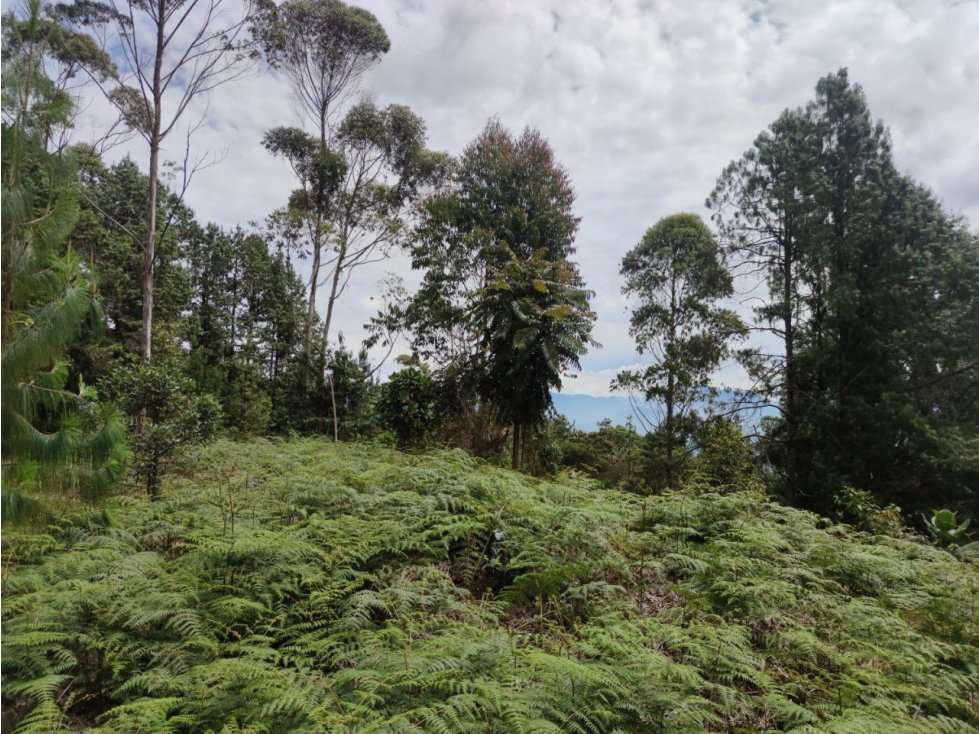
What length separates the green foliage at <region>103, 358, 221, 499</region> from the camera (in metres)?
6.62

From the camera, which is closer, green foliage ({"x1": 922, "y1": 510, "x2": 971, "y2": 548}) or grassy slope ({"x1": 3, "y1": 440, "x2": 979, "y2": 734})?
grassy slope ({"x1": 3, "y1": 440, "x2": 979, "y2": 734})

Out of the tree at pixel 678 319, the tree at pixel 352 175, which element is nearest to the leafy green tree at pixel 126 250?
the tree at pixel 352 175

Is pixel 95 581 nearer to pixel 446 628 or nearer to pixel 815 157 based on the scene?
pixel 446 628

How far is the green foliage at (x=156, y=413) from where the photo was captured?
6.62 metres

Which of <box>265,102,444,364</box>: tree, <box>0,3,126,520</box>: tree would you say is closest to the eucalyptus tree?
<box>265,102,444,364</box>: tree

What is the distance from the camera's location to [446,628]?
9.80 ft

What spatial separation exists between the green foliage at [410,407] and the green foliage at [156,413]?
Result: 436 cm

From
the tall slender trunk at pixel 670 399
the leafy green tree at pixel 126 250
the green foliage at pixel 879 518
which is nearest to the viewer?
the green foliage at pixel 879 518

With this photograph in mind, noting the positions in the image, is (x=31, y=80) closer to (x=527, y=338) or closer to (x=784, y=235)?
(x=527, y=338)

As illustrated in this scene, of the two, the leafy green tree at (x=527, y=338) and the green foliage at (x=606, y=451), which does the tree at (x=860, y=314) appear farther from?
the leafy green tree at (x=527, y=338)

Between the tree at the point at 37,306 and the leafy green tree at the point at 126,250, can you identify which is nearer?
the tree at the point at 37,306

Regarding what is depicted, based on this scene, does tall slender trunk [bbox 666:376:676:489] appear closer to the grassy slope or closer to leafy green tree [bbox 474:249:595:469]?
leafy green tree [bbox 474:249:595:469]

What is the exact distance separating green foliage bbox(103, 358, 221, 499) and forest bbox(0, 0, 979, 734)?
4 cm

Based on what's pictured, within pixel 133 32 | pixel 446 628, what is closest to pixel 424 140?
pixel 133 32
